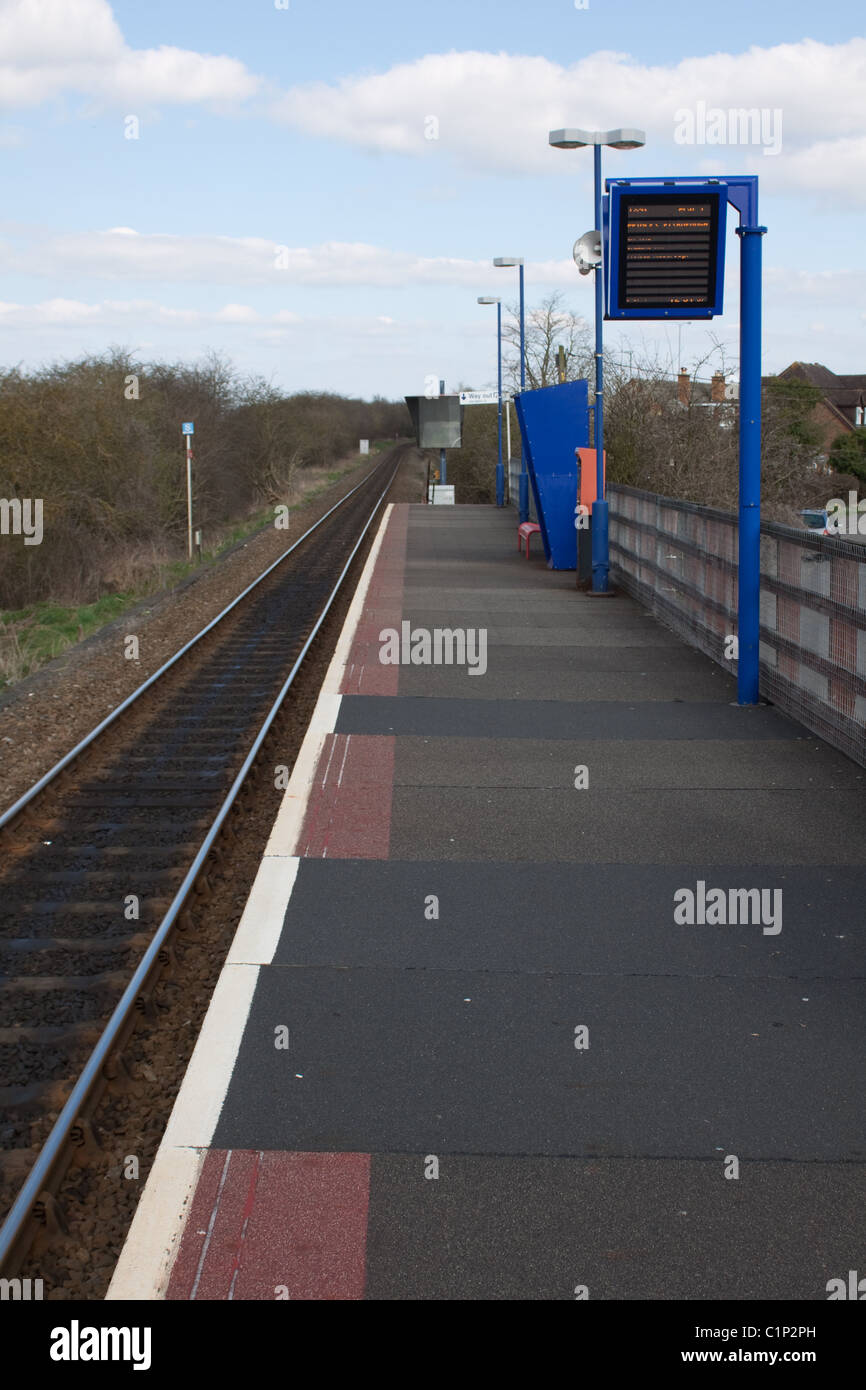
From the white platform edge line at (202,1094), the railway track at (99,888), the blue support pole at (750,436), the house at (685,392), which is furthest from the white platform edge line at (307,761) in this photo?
the house at (685,392)

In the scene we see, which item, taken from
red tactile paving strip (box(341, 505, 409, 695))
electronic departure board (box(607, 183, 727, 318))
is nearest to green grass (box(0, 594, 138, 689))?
red tactile paving strip (box(341, 505, 409, 695))

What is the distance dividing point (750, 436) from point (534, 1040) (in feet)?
23.8

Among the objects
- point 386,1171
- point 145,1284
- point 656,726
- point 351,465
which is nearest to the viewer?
point 145,1284

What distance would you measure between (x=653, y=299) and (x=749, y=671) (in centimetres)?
374

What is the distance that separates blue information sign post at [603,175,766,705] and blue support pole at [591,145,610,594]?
5677mm

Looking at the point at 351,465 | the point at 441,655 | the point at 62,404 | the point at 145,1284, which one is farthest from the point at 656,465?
the point at 351,465

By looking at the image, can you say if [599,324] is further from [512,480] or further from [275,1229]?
[512,480]

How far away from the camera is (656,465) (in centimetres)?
2767

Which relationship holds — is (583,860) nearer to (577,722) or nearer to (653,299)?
(577,722)

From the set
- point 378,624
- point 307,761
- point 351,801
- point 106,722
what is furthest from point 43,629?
point 351,801

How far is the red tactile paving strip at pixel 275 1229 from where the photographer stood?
3736 millimetres

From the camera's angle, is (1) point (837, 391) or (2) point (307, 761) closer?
(2) point (307, 761)

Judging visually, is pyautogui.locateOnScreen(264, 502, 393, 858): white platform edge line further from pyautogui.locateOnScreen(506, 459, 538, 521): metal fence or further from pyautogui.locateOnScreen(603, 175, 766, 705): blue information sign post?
pyautogui.locateOnScreen(506, 459, 538, 521): metal fence

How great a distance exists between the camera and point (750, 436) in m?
11.2
